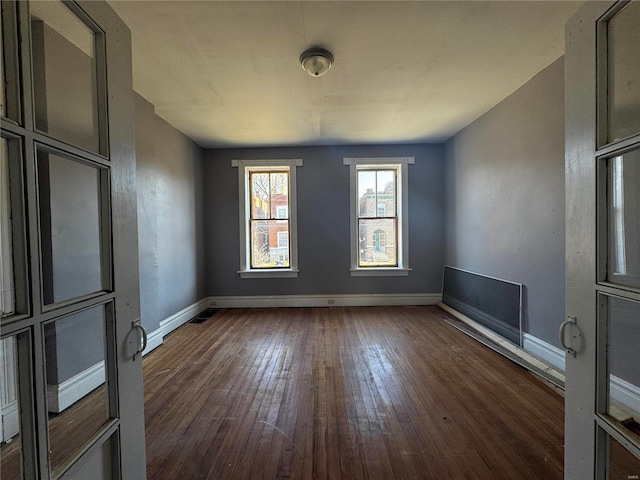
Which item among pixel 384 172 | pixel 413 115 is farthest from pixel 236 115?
pixel 384 172

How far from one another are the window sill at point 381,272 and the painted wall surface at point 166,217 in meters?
2.49

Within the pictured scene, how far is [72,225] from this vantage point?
92cm

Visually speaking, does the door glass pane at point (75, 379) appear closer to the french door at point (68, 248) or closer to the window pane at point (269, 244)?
the french door at point (68, 248)

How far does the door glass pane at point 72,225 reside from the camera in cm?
73

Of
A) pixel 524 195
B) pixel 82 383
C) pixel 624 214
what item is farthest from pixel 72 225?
pixel 524 195

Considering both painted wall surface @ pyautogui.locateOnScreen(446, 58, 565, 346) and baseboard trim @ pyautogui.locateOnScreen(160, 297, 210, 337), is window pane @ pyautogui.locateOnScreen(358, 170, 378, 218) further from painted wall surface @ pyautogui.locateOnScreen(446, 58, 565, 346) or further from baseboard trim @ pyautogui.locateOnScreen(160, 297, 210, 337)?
baseboard trim @ pyautogui.locateOnScreen(160, 297, 210, 337)

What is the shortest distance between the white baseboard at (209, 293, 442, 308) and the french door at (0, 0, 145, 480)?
3.62m

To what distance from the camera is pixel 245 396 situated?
2094mm

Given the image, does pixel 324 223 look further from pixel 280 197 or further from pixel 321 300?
pixel 321 300

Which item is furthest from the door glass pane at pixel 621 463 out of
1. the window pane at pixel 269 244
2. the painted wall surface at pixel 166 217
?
the window pane at pixel 269 244

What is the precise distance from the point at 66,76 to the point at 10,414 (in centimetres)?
94

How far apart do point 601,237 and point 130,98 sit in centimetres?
157

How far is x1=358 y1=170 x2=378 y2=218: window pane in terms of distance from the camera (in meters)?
4.60

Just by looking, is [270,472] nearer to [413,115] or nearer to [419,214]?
[413,115]
